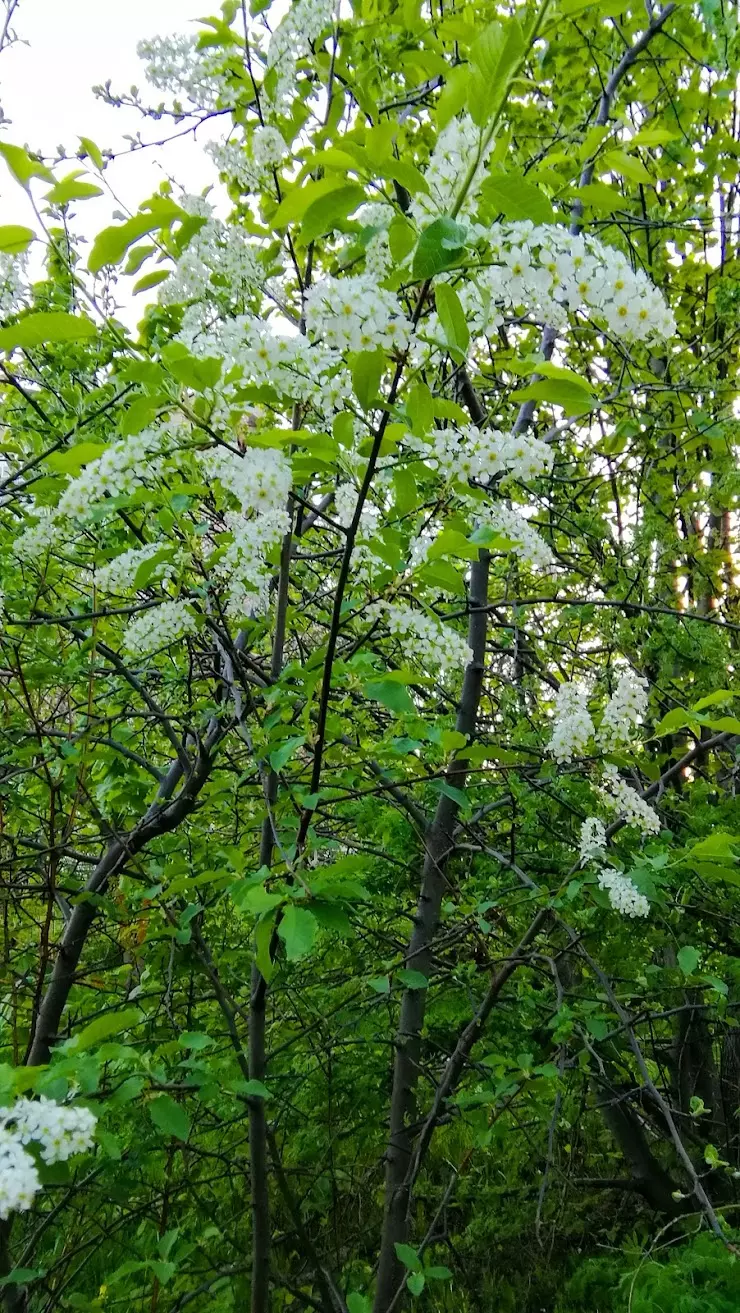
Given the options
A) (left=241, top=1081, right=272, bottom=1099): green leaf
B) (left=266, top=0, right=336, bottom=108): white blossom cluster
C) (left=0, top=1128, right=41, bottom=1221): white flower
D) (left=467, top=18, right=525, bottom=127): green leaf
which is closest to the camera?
(left=467, top=18, right=525, bottom=127): green leaf

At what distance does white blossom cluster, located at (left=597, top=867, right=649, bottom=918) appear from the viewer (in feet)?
6.79

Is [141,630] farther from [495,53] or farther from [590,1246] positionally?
[590,1246]

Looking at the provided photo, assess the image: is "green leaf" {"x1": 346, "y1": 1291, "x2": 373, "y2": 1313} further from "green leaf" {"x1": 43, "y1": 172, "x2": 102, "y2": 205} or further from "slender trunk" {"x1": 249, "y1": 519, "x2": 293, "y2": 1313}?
"green leaf" {"x1": 43, "y1": 172, "x2": 102, "y2": 205}

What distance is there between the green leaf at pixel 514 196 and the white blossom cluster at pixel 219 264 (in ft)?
3.43

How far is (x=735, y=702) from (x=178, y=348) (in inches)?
111

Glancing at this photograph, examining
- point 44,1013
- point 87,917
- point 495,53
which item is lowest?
point 44,1013

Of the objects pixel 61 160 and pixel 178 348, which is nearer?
pixel 178 348

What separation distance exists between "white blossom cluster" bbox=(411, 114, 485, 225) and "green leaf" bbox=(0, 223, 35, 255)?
0.58m

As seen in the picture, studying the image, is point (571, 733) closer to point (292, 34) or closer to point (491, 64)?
point (491, 64)

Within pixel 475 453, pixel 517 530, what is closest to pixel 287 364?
pixel 475 453

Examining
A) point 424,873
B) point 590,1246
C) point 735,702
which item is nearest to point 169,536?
point 424,873

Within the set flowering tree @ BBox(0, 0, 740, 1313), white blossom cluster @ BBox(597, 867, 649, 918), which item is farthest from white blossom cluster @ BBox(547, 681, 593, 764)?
white blossom cluster @ BBox(597, 867, 649, 918)

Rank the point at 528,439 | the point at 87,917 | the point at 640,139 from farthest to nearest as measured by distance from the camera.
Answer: the point at 87,917 → the point at 528,439 → the point at 640,139

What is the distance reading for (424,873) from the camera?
3045mm
